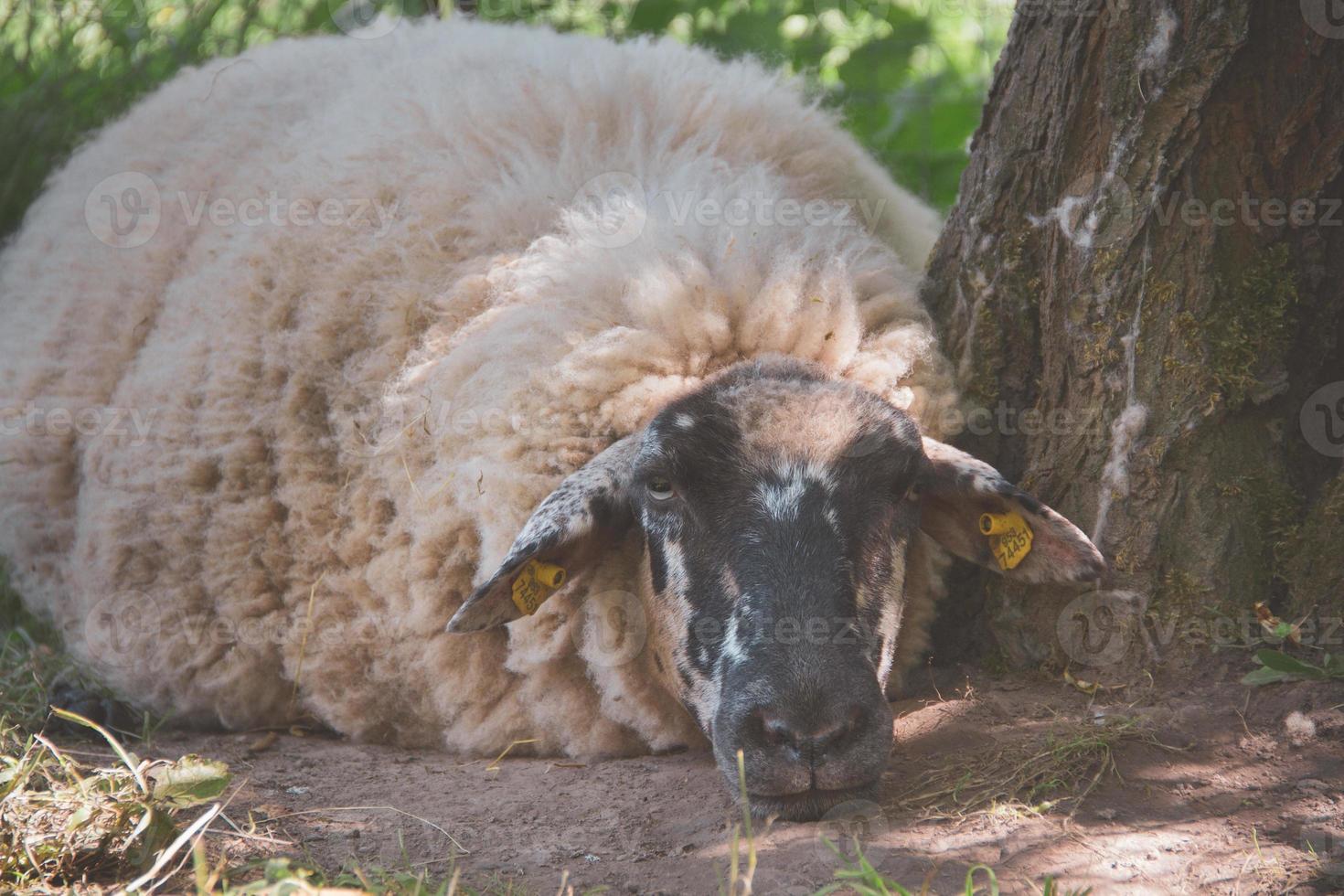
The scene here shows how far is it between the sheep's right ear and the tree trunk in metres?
1.18

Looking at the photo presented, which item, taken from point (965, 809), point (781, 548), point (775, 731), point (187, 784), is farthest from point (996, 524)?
point (187, 784)

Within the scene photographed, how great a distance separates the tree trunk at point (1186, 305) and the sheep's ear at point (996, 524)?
0.57 ft

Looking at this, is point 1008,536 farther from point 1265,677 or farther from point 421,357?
point 421,357

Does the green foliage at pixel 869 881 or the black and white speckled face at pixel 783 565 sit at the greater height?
the black and white speckled face at pixel 783 565

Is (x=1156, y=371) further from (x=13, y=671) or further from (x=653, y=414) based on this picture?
(x=13, y=671)

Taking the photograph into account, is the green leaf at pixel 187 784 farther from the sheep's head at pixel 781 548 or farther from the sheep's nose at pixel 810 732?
the sheep's nose at pixel 810 732

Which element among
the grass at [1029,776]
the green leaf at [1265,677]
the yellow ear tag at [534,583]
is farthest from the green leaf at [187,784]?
the green leaf at [1265,677]

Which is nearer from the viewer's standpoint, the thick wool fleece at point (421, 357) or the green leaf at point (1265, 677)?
the green leaf at point (1265, 677)

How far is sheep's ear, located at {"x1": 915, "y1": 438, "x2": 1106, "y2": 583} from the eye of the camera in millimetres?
3025

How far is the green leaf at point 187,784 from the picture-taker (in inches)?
97.0

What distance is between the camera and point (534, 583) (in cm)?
307

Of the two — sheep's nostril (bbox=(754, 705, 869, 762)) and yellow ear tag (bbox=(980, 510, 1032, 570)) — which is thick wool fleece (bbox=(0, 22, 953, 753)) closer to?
yellow ear tag (bbox=(980, 510, 1032, 570))

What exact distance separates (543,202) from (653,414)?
878mm

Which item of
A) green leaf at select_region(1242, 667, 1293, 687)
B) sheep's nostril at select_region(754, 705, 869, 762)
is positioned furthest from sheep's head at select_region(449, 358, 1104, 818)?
green leaf at select_region(1242, 667, 1293, 687)
